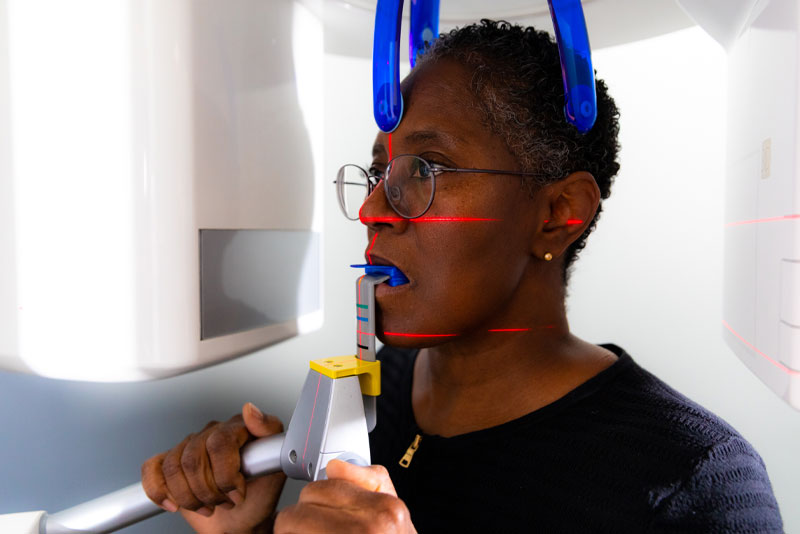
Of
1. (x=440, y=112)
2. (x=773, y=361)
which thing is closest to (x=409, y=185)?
(x=440, y=112)

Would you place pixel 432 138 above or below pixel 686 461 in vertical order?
above

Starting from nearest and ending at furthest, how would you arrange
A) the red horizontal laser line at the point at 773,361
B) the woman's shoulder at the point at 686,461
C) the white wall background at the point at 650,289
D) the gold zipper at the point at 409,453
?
the red horizontal laser line at the point at 773,361 → the woman's shoulder at the point at 686,461 → the gold zipper at the point at 409,453 → the white wall background at the point at 650,289

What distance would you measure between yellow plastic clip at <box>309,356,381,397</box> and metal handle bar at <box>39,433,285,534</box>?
14 cm

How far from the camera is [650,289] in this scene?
47.2 inches

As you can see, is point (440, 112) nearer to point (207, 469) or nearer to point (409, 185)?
point (409, 185)

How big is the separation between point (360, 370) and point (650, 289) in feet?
2.44

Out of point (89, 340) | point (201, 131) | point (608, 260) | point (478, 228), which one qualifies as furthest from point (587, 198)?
point (89, 340)

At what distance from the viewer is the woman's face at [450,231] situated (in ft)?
2.58

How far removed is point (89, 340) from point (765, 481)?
2.70ft

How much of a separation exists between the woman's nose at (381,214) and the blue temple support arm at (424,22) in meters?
0.29

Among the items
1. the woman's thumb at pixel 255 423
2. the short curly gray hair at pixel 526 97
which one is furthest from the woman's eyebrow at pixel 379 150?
the woman's thumb at pixel 255 423

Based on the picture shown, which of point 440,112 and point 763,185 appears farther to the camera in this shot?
point 440,112

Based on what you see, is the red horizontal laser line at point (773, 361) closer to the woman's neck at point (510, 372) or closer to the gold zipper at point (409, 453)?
the woman's neck at point (510, 372)

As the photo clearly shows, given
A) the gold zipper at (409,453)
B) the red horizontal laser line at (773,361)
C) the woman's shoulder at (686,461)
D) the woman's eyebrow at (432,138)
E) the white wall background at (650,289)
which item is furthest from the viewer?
the white wall background at (650,289)
